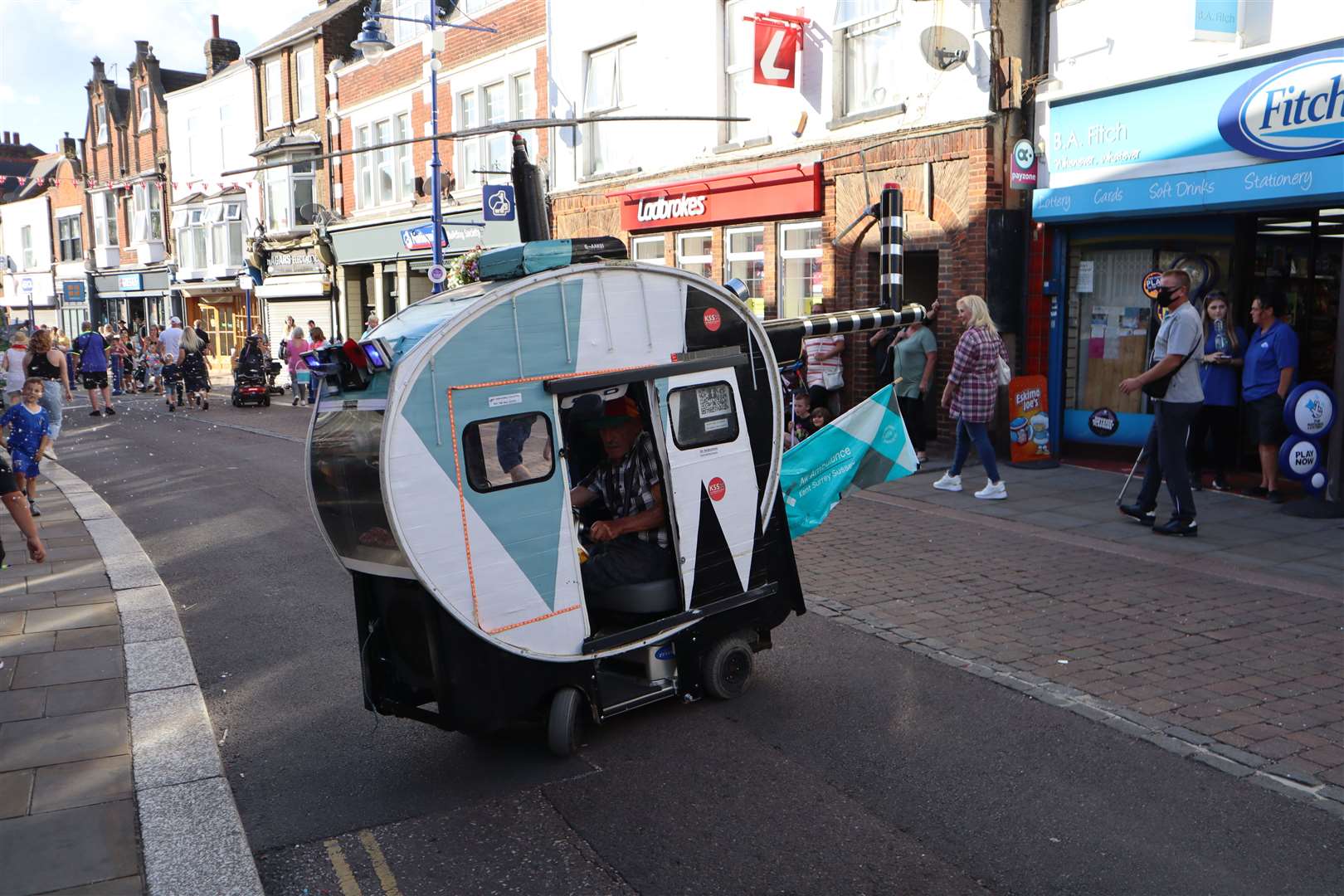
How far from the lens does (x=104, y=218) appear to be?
149 ft

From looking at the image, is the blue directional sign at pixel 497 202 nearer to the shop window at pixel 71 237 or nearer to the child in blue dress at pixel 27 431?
the child in blue dress at pixel 27 431

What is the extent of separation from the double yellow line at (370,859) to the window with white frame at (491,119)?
59.8ft

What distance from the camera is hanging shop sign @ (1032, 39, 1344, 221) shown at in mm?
9289

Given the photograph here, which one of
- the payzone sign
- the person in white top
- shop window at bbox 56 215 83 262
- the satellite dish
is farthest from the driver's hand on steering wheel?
shop window at bbox 56 215 83 262

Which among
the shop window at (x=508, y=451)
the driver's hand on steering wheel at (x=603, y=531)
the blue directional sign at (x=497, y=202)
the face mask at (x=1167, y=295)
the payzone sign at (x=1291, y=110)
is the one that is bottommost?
the driver's hand on steering wheel at (x=603, y=531)

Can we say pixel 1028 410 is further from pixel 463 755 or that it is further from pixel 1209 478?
pixel 463 755

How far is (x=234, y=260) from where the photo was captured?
35.9 meters

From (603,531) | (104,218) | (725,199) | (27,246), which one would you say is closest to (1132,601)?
(603,531)

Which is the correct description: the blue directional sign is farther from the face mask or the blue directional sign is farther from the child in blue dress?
the face mask

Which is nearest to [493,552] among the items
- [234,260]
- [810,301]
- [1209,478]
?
[1209,478]

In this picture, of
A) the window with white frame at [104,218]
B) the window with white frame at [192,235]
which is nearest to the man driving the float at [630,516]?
the window with white frame at [192,235]

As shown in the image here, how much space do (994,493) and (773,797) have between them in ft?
21.6

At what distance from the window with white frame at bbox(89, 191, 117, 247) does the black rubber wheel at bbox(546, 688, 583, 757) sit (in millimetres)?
46586

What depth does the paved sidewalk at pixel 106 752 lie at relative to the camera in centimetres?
400
